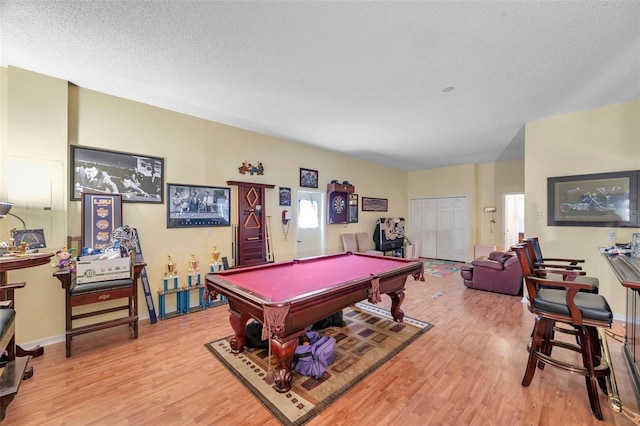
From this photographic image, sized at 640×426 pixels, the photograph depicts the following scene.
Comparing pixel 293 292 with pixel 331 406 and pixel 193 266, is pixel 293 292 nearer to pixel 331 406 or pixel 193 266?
pixel 331 406

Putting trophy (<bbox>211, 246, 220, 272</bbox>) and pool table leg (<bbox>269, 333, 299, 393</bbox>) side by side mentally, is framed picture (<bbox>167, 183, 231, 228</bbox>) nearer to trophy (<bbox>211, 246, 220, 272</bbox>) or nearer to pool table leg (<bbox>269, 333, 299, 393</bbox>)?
trophy (<bbox>211, 246, 220, 272</bbox>)

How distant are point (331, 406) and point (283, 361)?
1.56ft

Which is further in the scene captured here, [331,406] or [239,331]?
[239,331]

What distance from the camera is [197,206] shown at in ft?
13.4

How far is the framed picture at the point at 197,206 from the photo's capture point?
385 centimetres

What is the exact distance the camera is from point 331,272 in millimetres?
2930

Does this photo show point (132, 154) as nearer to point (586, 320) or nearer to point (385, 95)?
point (385, 95)

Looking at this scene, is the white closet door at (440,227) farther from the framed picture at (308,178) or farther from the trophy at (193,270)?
the trophy at (193,270)

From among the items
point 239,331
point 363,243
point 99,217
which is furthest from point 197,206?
point 363,243

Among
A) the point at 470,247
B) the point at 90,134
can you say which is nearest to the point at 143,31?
the point at 90,134

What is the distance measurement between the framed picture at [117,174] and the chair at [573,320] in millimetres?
4350

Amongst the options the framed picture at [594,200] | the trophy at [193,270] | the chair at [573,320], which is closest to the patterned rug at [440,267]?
the framed picture at [594,200]

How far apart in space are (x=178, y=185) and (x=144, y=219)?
657 mm

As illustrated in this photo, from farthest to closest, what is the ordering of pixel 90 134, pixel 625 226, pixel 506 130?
pixel 506 130
pixel 625 226
pixel 90 134
